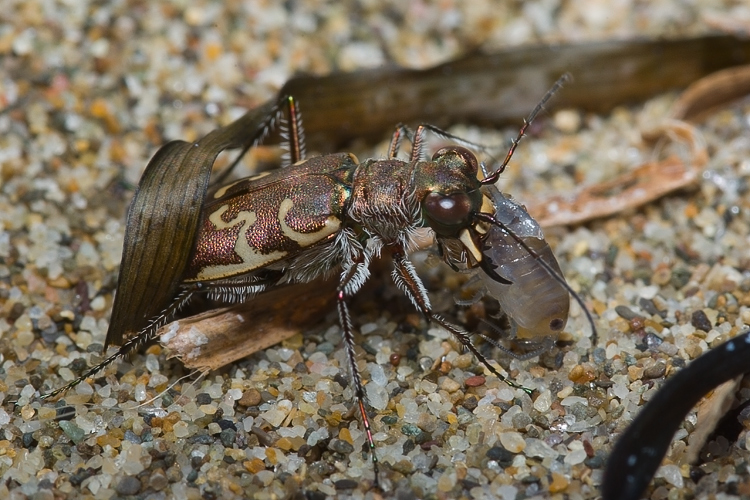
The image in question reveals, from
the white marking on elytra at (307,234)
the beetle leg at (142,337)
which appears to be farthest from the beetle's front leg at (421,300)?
the beetle leg at (142,337)

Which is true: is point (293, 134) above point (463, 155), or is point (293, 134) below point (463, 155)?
above

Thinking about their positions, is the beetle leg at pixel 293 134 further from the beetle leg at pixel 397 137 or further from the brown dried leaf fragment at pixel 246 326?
the brown dried leaf fragment at pixel 246 326

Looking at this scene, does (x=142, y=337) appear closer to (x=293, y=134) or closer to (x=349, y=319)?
(x=349, y=319)

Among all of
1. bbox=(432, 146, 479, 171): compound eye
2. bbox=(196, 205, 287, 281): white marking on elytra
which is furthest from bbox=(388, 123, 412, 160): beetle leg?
bbox=(196, 205, 287, 281): white marking on elytra

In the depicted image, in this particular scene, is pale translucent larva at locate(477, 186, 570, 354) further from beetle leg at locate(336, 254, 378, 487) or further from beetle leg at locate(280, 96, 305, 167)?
beetle leg at locate(280, 96, 305, 167)

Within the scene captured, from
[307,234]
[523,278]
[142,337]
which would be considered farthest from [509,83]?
[142,337]

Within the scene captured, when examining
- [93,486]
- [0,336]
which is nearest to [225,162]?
[0,336]

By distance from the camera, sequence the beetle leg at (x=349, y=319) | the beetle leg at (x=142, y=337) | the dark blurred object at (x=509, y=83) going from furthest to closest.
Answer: the dark blurred object at (x=509, y=83), the beetle leg at (x=142, y=337), the beetle leg at (x=349, y=319)

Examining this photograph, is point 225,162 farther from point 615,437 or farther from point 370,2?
point 615,437
